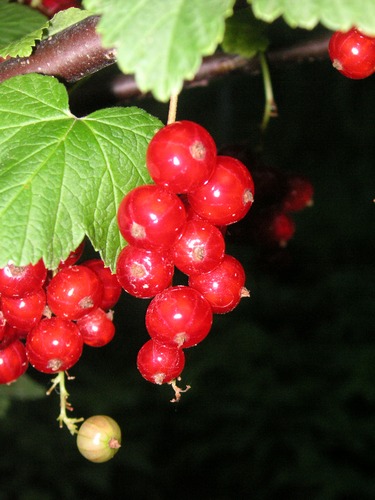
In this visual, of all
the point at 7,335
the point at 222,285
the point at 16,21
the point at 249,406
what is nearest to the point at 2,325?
the point at 7,335

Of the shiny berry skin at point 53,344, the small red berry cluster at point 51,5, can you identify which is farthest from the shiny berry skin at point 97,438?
the small red berry cluster at point 51,5

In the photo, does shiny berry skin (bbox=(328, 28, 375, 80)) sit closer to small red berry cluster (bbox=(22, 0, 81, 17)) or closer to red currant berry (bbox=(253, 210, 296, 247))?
red currant berry (bbox=(253, 210, 296, 247))

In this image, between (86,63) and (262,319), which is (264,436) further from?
(86,63)

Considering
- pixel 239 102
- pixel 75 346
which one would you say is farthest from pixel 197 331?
pixel 239 102

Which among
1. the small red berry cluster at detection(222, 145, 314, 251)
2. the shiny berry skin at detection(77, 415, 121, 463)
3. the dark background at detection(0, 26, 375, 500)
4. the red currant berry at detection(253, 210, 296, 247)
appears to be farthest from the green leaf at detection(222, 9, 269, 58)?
the dark background at detection(0, 26, 375, 500)

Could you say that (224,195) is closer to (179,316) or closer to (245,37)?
(179,316)

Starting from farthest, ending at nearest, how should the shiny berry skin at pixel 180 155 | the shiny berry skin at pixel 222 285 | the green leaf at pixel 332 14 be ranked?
1. the shiny berry skin at pixel 222 285
2. the shiny berry skin at pixel 180 155
3. the green leaf at pixel 332 14

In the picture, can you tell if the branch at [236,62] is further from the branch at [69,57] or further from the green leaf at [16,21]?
the branch at [69,57]
